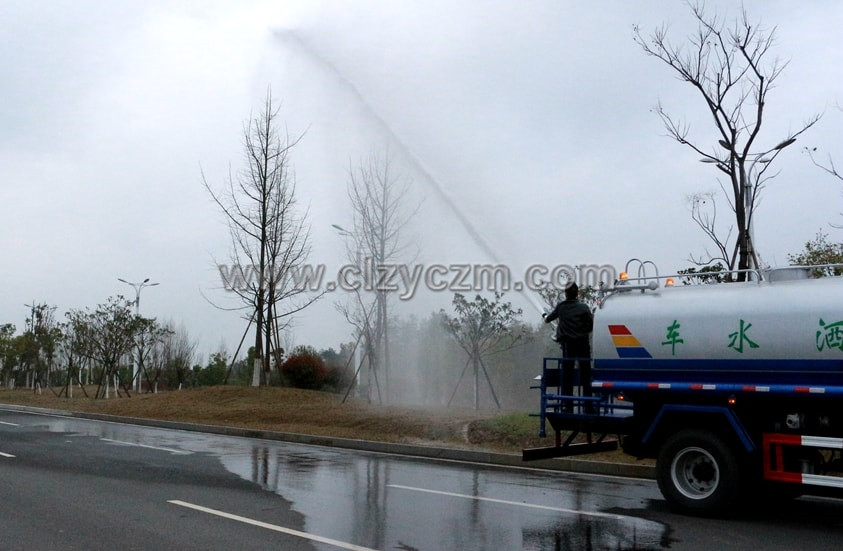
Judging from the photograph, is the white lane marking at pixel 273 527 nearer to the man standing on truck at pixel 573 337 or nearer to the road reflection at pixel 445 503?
the road reflection at pixel 445 503

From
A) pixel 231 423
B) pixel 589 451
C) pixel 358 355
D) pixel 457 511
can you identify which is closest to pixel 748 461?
pixel 589 451

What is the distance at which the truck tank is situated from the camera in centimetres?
782

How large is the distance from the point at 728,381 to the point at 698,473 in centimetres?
117

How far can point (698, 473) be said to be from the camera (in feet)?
28.7

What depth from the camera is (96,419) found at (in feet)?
82.2

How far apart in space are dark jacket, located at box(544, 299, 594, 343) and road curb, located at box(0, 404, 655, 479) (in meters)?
2.92

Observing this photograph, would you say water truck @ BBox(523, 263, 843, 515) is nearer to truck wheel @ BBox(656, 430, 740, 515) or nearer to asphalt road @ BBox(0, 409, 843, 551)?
truck wheel @ BBox(656, 430, 740, 515)

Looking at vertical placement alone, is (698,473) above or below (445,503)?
above

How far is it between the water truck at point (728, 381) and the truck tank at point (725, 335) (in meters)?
0.01

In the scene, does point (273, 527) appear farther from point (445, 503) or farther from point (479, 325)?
point (479, 325)

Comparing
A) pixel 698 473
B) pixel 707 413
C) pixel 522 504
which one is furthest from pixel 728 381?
pixel 522 504

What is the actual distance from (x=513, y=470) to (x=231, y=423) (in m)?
11.0

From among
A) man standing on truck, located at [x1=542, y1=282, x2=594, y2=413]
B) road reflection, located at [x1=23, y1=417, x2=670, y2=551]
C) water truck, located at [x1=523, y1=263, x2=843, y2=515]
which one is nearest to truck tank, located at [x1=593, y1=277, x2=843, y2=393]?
water truck, located at [x1=523, y1=263, x2=843, y2=515]

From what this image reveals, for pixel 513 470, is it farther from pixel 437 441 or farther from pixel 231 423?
pixel 231 423
